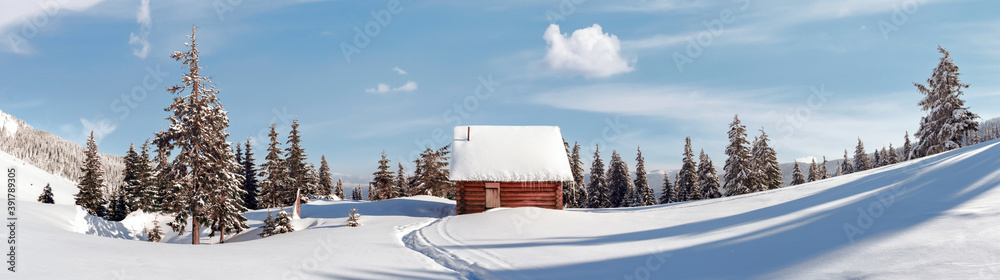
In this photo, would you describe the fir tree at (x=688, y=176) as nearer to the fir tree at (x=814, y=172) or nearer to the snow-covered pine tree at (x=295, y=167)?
the fir tree at (x=814, y=172)

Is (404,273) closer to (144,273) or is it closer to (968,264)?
(144,273)

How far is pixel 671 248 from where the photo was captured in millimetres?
11211

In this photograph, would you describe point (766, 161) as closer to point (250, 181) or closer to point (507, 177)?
point (507, 177)

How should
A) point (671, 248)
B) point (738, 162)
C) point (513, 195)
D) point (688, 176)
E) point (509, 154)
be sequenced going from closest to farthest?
point (671, 248) → point (513, 195) → point (509, 154) → point (738, 162) → point (688, 176)

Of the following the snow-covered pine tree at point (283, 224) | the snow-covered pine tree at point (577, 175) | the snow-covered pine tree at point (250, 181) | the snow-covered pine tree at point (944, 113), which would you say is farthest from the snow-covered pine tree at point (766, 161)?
the snow-covered pine tree at point (250, 181)

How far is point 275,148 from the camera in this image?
153 feet

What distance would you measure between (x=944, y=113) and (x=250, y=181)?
63308 mm

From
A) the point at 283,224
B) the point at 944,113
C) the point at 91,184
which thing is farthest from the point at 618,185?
the point at 91,184

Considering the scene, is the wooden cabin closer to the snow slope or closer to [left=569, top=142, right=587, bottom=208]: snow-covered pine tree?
the snow slope

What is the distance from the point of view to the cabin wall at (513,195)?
27922mm

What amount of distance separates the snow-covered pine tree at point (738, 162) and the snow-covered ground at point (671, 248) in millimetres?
25709

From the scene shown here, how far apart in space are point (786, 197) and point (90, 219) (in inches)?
1383

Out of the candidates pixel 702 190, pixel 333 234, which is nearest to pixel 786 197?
pixel 333 234

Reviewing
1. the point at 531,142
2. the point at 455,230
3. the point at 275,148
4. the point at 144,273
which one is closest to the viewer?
the point at 144,273
